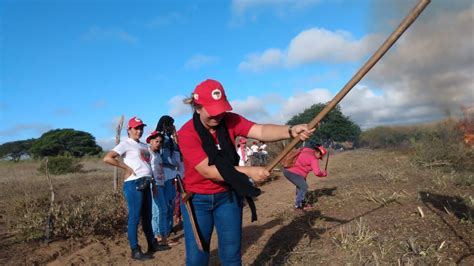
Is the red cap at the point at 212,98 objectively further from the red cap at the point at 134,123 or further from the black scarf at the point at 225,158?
the red cap at the point at 134,123

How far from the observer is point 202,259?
3387 millimetres

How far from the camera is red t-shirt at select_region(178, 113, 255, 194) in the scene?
3189 millimetres

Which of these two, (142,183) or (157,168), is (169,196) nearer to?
(157,168)

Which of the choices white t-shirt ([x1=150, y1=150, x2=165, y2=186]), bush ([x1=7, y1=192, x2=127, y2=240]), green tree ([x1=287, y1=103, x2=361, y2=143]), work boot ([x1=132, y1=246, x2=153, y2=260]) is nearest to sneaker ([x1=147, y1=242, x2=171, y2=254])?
work boot ([x1=132, y1=246, x2=153, y2=260])

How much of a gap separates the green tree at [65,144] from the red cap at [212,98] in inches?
1819

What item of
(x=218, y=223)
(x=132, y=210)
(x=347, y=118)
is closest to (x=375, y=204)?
(x=132, y=210)

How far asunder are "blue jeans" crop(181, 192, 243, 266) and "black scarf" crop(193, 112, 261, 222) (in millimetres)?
141

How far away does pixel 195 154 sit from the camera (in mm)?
3180

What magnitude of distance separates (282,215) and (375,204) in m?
1.55

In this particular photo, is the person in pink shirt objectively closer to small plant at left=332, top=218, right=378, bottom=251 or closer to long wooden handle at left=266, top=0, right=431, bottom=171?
small plant at left=332, top=218, right=378, bottom=251

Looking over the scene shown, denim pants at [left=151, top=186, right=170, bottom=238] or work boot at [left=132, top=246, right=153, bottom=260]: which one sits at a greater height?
denim pants at [left=151, top=186, right=170, bottom=238]

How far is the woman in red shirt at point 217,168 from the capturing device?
3.07 m

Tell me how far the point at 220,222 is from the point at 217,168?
1.64ft

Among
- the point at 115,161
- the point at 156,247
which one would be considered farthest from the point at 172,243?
the point at 115,161
